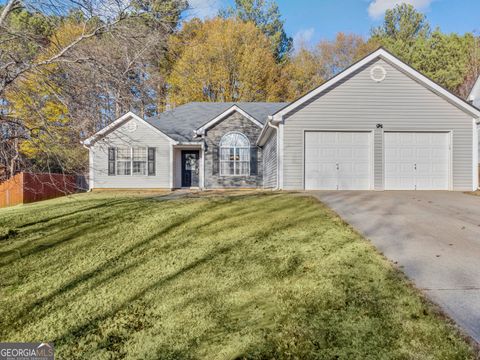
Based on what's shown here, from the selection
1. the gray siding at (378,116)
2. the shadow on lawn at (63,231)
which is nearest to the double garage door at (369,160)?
the gray siding at (378,116)

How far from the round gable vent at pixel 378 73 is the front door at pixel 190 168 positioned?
975cm

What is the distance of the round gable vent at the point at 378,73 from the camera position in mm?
11852

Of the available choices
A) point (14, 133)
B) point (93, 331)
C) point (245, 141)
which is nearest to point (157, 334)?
point (93, 331)

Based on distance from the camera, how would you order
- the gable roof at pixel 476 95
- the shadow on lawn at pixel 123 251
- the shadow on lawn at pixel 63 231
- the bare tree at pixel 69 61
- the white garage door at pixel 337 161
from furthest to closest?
the gable roof at pixel 476 95
the white garage door at pixel 337 161
the bare tree at pixel 69 61
the shadow on lawn at pixel 63 231
the shadow on lawn at pixel 123 251

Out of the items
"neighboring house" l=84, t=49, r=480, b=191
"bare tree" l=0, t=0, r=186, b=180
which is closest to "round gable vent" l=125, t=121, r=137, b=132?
"neighboring house" l=84, t=49, r=480, b=191

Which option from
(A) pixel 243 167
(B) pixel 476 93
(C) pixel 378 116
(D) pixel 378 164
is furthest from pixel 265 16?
(D) pixel 378 164

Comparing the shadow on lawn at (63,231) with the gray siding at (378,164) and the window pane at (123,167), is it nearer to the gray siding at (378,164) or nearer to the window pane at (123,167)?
the window pane at (123,167)

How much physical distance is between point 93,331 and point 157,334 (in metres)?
0.73

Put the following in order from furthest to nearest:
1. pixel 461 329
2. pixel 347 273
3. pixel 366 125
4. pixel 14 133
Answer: pixel 366 125 → pixel 14 133 → pixel 347 273 → pixel 461 329

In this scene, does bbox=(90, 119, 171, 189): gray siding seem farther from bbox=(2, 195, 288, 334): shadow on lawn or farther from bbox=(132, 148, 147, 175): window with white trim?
bbox=(2, 195, 288, 334): shadow on lawn

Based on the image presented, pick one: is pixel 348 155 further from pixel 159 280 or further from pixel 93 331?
pixel 93 331

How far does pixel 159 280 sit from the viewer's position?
4.05 metres

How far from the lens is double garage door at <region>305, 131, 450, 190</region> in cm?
1182

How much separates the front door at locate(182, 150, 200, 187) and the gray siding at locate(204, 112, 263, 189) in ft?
4.26
